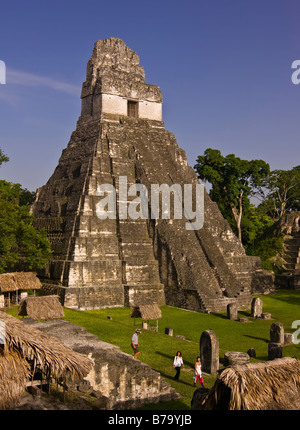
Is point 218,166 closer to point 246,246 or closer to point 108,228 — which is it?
point 246,246

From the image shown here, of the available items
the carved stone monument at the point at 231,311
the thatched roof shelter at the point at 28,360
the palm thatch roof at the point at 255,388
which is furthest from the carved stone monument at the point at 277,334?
the thatched roof shelter at the point at 28,360

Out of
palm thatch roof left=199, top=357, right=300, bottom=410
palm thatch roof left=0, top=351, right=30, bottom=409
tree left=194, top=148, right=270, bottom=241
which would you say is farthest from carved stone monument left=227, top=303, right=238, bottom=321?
tree left=194, top=148, right=270, bottom=241

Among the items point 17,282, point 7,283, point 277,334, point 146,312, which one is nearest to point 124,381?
point 146,312

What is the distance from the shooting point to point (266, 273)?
30.5 metres

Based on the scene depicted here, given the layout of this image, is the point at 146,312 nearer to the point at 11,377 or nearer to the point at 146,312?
the point at 146,312

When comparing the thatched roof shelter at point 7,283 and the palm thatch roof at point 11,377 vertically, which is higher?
the thatched roof shelter at point 7,283

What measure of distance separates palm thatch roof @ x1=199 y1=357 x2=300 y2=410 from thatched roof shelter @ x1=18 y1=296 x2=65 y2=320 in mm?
10100

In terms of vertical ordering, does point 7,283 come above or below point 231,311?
above

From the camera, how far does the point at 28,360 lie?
885 centimetres

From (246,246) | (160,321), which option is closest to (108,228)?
(160,321)

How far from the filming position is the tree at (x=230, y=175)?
37.4 metres

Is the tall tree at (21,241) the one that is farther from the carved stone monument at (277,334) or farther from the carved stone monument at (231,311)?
the carved stone monument at (277,334)

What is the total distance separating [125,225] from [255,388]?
661 inches

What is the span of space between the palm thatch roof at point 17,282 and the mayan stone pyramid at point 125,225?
139cm
